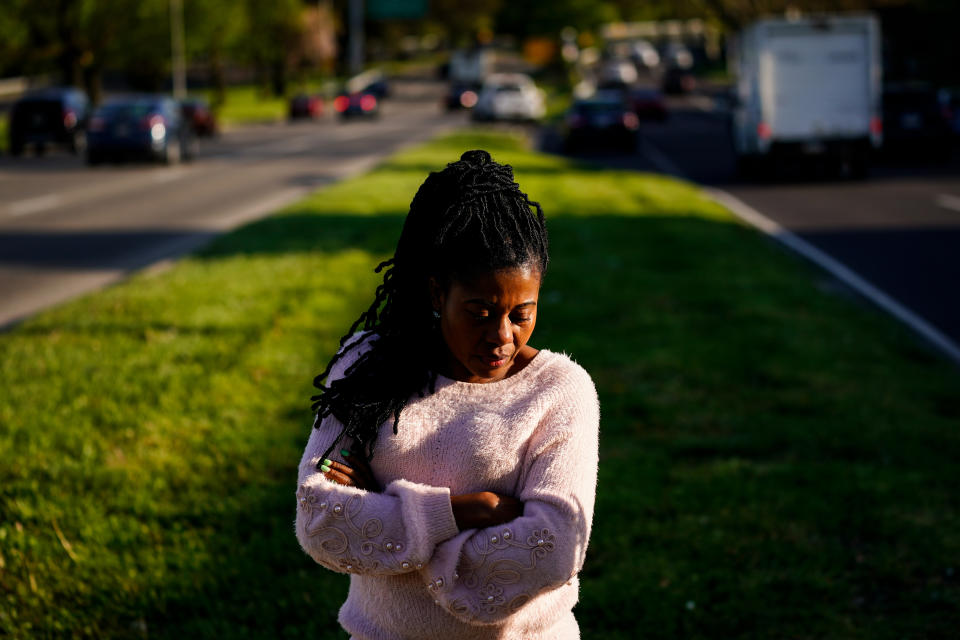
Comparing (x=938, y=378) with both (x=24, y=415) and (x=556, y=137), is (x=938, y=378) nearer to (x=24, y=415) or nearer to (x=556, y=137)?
(x=24, y=415)

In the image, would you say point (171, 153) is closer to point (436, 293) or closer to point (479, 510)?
point (436, 293)

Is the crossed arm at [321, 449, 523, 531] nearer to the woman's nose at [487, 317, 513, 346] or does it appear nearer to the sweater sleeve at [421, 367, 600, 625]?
the sweater sleeve at [421, 367, 600, 625]

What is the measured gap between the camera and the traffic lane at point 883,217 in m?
11.4

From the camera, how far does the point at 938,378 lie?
753 cm

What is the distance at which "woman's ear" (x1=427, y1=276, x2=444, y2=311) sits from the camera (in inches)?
97.7

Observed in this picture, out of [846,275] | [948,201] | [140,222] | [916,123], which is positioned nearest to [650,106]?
[916,123]

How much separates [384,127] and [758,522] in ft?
169

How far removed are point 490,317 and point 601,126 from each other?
1259 inches

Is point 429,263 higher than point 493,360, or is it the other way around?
point 429,263

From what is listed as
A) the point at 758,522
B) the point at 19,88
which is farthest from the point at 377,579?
the point at 19,88

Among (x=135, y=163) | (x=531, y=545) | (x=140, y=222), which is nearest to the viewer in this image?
(x=531, y=545)

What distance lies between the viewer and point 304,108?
66000mm

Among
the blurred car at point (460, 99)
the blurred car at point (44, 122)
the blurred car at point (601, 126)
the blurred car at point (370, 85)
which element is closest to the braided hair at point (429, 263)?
the blurred car at point (601, 126)

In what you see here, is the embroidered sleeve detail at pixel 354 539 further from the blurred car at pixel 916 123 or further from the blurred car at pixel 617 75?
the blurred car at pixel 617 75
